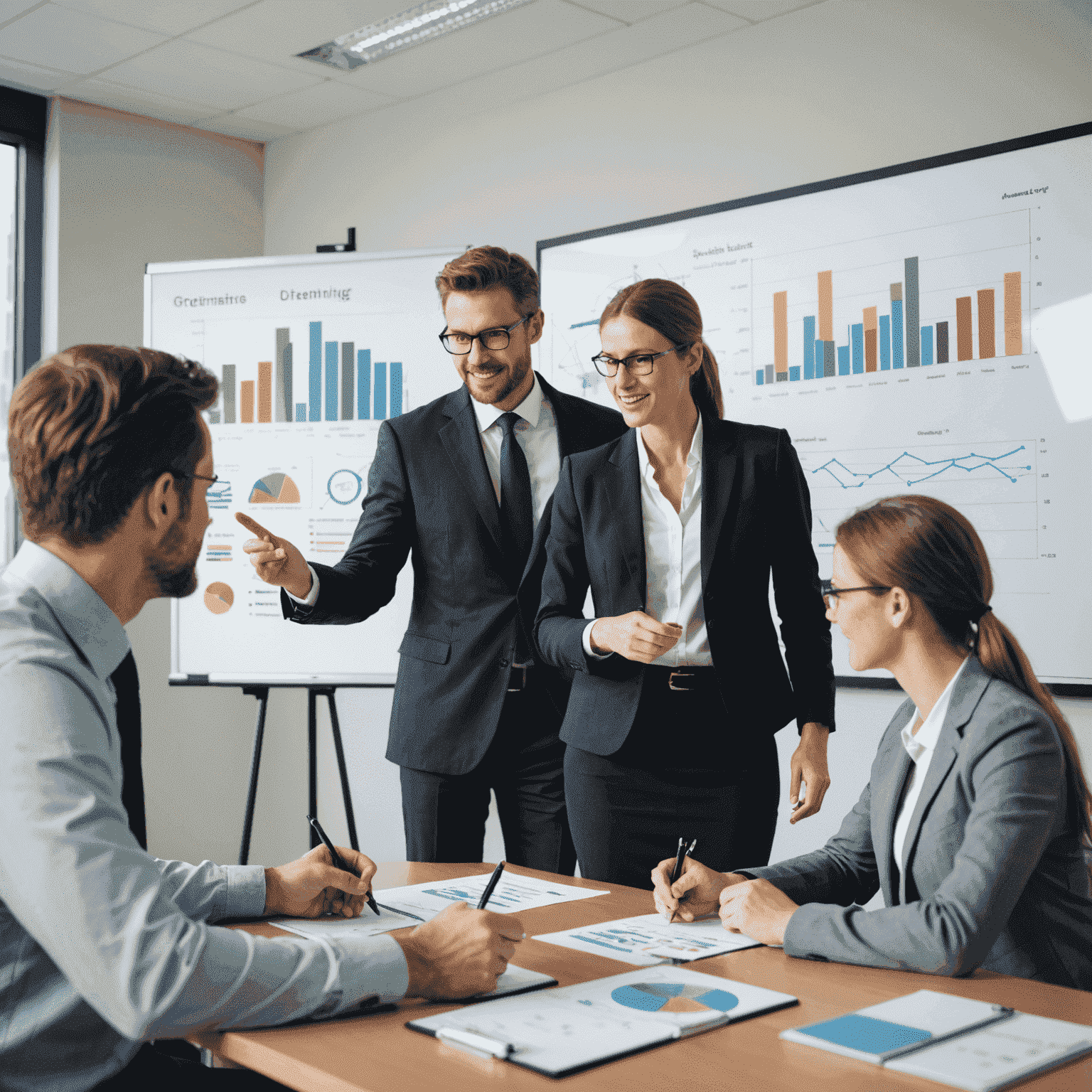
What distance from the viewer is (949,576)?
1.56 meters

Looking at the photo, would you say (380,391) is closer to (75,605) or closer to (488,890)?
(488,890)

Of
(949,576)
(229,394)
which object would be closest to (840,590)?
(949,576)

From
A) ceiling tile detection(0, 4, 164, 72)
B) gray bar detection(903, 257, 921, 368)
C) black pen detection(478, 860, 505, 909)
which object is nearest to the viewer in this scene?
black pen detection(478, 860, 505, 909)

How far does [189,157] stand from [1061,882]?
4.29 meters

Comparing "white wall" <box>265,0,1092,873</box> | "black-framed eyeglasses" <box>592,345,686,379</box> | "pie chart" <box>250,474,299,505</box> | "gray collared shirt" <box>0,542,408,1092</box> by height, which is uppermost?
"white wall" <box>265,0,1092,873</box>

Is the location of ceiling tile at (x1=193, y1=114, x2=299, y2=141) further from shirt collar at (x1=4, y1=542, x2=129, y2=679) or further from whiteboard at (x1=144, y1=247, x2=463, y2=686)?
shirt collar at (x1=4, y1=542, x2=129, y2=679)

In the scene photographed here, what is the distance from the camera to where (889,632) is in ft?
5.21

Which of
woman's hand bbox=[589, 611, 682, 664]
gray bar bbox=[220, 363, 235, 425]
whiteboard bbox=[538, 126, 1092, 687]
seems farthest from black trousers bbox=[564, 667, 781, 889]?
gray bar bbox=[220, 363, 235, 425]

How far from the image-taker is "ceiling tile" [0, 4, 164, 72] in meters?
3.55

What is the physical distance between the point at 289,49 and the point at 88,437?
3.01 metres

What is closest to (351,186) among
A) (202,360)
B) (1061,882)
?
(202,360)

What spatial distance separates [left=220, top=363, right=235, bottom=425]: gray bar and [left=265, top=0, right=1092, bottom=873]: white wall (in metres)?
1.02

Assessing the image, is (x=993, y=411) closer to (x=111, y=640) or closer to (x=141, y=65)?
(x=111, y=640)

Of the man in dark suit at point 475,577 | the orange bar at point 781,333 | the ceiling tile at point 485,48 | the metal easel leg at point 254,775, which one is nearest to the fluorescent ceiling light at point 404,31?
the ceiling tile at point 485,48
